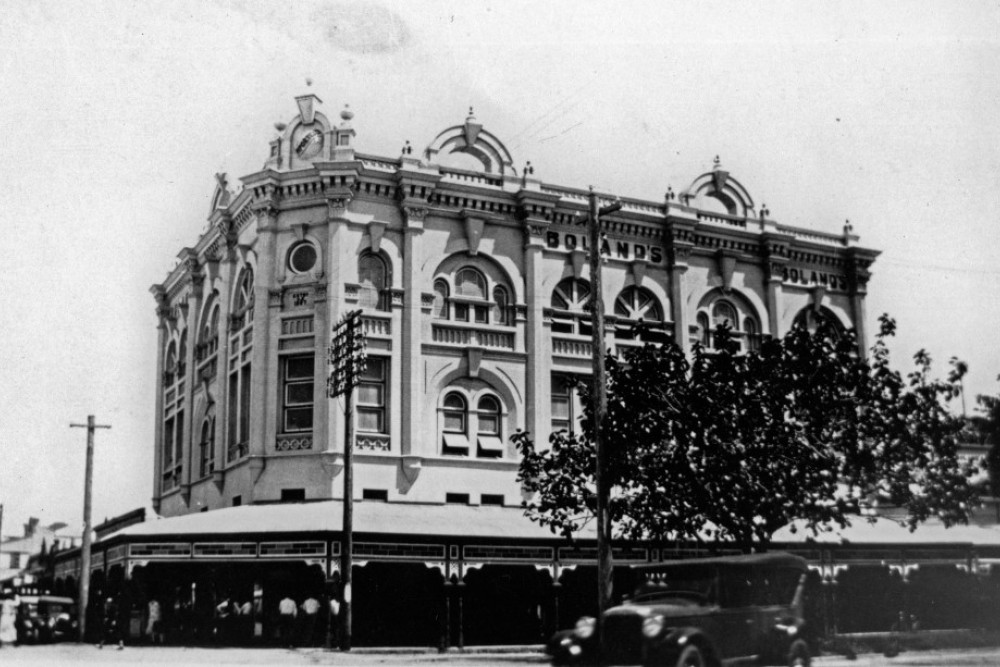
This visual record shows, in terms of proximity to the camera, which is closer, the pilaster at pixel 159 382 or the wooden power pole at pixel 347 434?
the wooden power pole at pixel 347 434

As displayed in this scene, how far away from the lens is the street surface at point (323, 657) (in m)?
23.7

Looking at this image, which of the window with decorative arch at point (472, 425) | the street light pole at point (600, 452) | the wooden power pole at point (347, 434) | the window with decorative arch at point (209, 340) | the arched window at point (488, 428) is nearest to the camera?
the street light pole at point (600, 452)

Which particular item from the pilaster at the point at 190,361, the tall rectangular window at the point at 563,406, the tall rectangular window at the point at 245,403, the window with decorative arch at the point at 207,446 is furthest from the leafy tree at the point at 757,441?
the pilaster at the point at 190,361

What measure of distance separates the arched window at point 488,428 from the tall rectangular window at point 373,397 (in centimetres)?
309

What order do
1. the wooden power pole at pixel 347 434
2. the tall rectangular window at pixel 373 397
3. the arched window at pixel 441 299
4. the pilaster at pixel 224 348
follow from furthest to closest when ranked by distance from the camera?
1. the pilaster at pixel 224 348
2. the arched window at pixel 441 299
3. the tall rectangular window at pixel 373 397
4. the wooden power pole at pixel 347 434

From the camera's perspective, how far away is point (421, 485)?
110 feet

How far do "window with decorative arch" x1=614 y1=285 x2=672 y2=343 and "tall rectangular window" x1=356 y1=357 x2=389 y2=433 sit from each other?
8333mm

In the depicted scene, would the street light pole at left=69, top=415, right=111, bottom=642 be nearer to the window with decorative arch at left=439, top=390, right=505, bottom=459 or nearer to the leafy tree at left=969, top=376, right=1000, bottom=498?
the window with decorative arch at left=439, top=390, right=505, bottom=459

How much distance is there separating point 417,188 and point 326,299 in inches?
172

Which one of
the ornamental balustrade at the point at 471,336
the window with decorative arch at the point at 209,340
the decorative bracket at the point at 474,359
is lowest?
the decorative bracket at the point at 474,359

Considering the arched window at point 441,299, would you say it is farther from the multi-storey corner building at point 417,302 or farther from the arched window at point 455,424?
the arched window at point 455,424

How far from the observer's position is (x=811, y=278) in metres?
41.6

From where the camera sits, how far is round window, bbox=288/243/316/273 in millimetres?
34312

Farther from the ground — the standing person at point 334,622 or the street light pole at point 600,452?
the street light pole at point 600,452
